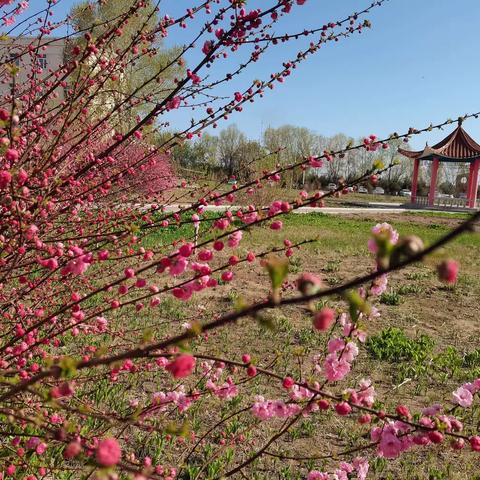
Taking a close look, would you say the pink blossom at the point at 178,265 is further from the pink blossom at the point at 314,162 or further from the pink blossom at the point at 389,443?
the pink blossom at the point at 314,162

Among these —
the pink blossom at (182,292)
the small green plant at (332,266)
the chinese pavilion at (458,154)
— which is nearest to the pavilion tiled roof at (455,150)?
the chinese pavilion at (458,154)

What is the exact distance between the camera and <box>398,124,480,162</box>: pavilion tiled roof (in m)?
24.2

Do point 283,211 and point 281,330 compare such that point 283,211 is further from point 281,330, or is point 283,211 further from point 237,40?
point 281,330

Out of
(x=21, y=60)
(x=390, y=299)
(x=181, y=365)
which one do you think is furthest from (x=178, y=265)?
(x=390, y=299)

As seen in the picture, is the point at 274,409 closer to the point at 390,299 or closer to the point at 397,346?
the point at 397,346

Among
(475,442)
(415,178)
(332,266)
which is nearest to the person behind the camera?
(475,442)

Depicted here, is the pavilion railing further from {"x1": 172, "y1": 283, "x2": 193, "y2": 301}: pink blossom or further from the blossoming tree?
{"x1": 172, "y1": 283, "x2": 193, "y2": 301}: pink blossom

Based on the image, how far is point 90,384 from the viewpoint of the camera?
11.3 feet

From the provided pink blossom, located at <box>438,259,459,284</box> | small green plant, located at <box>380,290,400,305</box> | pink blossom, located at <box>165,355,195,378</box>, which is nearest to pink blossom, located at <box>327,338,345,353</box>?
pink blossom, located at <box>165,355,195,378</box>

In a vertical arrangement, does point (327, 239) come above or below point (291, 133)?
below

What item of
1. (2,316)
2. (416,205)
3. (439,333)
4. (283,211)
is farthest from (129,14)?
(416,205)

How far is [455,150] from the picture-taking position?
81.8 ft

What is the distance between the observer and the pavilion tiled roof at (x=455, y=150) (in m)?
24.2

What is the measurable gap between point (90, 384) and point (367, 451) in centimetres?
198
